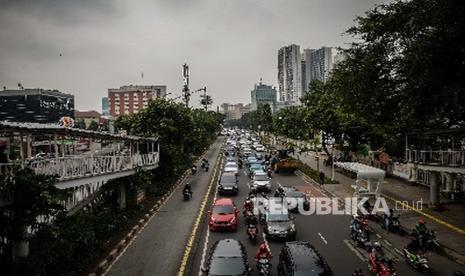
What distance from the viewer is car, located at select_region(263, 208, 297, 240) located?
70.2ft

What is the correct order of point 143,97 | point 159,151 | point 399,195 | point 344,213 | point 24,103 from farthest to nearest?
1. point 143,97
2. point 24,103
3. point 159,151
4. point 399,195
5. point 344,213

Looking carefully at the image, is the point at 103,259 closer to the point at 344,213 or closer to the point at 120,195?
the point at 120,195

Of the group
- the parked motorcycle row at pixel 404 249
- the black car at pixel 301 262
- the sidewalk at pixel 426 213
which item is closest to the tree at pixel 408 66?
the sidewalk at pixel 426 213

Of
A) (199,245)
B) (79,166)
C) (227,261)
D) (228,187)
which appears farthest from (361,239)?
(228,187)

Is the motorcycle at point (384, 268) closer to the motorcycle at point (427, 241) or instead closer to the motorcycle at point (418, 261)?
the motorcycle at point (418, 261)

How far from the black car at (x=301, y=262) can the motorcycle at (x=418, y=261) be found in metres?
4.53

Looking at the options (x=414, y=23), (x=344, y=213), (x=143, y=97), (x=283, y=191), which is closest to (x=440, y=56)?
(x=414, y=23)

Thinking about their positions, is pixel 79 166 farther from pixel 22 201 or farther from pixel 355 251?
pixel 355 251

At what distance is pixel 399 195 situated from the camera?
33750mm

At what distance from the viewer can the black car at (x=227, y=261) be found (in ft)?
48.9

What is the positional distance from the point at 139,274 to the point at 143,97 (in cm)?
16096

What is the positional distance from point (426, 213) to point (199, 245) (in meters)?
14.9

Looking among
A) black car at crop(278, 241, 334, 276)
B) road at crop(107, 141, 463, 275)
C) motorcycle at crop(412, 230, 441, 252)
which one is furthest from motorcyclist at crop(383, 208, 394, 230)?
black car at crop(278, 241, 334, 276)

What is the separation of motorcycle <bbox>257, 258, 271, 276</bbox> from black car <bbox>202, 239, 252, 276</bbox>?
0.80 metres
